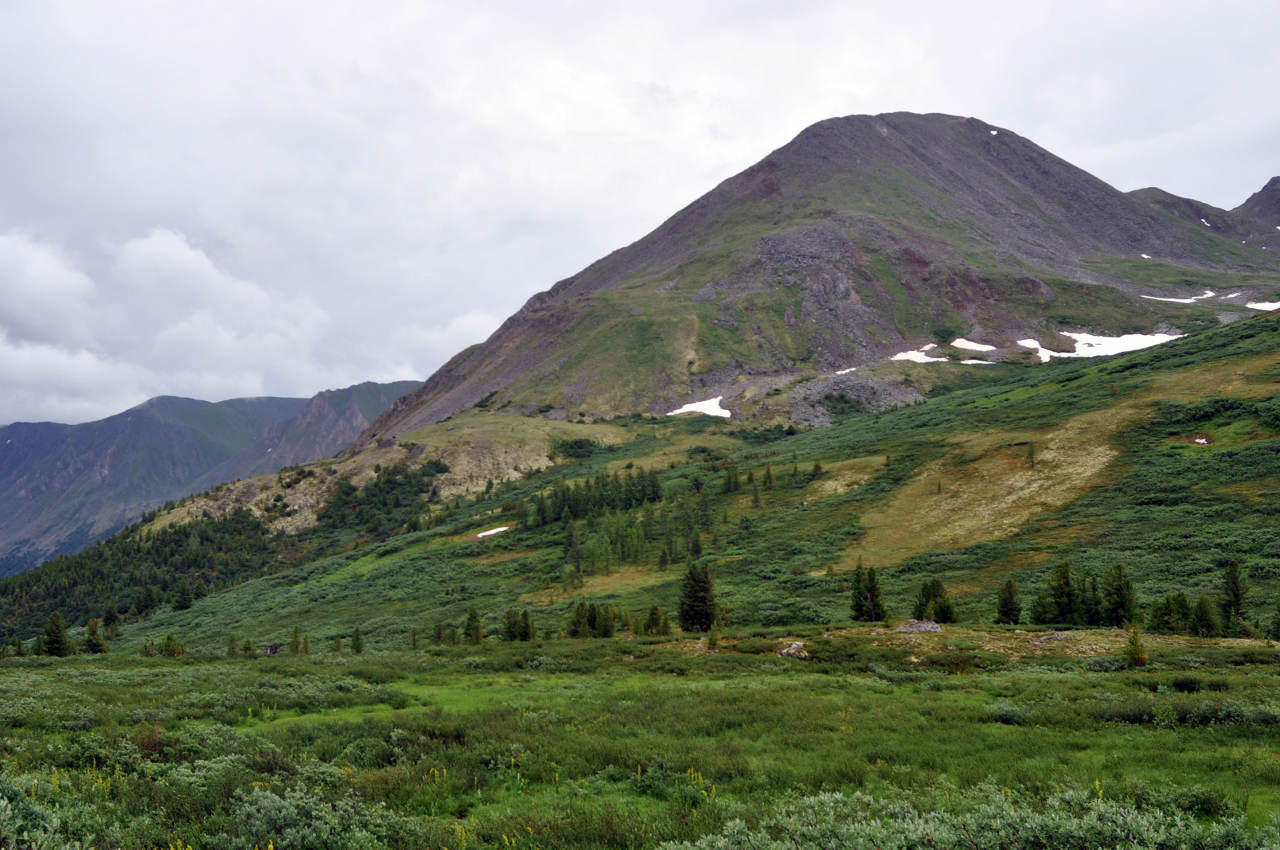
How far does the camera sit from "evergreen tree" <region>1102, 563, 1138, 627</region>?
3234 cm

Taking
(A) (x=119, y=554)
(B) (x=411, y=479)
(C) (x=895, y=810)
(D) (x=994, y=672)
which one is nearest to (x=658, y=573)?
(D) (x=994, y=672)

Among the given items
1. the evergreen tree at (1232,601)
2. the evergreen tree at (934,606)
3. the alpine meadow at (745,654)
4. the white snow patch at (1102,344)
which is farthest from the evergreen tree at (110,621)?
the white snow patch at (1102,344)

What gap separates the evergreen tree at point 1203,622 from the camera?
93.1 ft

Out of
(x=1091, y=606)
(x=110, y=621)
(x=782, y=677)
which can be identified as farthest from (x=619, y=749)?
(x=110, y=621)

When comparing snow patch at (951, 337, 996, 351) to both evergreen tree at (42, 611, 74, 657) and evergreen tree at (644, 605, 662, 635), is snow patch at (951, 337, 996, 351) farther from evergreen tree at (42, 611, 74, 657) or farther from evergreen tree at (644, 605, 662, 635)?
evergreen tree at (42, 611, 74, 657)

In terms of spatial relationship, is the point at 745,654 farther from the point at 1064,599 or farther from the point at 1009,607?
the point at 1064,599

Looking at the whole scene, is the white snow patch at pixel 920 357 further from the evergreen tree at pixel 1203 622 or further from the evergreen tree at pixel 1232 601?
the evergreen tree at pixel 1203 622

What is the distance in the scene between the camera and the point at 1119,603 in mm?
32844

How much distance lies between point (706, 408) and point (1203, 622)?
14568cm

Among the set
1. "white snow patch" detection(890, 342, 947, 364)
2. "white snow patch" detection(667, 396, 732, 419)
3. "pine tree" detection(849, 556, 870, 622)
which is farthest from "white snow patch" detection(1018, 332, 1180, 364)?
"pine tree" detection(849, 556, 870, 622)

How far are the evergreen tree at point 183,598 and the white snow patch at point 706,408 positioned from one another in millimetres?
116036

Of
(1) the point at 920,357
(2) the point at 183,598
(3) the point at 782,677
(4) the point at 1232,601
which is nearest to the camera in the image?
(3) the point at 782,677

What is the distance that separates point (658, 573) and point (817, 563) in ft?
61.4

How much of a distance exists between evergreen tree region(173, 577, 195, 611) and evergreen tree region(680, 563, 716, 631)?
297ft
